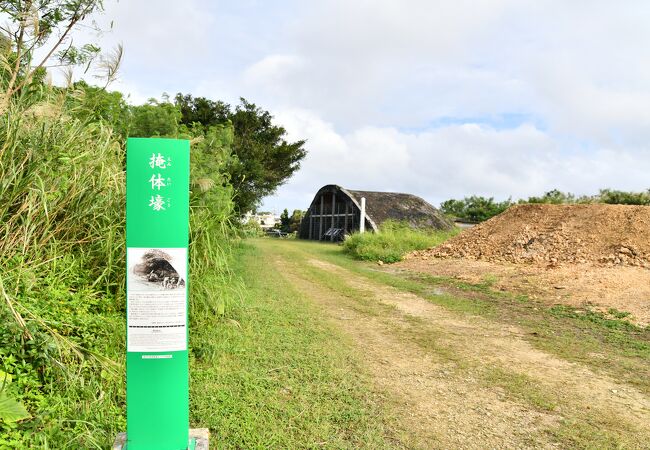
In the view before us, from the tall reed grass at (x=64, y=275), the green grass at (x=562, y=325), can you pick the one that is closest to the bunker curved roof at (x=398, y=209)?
the green grass at (x=562, y=325)

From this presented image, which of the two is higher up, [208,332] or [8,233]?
[8,233]

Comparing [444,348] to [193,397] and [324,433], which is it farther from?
[193,397]

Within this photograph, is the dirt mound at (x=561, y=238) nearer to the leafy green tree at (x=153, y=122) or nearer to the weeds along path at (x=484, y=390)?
the weeds along path at (x=484, y=390)

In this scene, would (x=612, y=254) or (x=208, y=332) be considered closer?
(x=208, y=332)

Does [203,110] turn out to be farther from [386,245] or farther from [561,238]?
[561,238]

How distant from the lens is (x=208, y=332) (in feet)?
16.1

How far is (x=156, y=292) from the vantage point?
2.48 metres

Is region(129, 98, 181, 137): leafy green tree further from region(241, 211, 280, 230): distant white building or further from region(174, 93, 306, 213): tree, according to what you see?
region(174, 93, 306, 213): tree

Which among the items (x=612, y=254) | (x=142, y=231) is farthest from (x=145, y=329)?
(x=612, y=254)

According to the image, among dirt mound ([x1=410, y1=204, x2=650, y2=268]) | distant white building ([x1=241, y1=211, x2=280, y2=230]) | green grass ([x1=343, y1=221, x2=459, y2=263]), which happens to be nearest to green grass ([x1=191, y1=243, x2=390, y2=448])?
distant white building ([x1=241, y1=211, x2=280, y2=230])

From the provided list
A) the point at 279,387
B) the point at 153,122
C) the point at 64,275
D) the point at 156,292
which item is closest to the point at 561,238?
the point at 153,122

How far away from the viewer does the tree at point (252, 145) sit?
18.5m

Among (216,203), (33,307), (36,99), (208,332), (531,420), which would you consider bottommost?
(531,420)

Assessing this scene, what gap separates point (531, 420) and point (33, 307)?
3.70 meters
